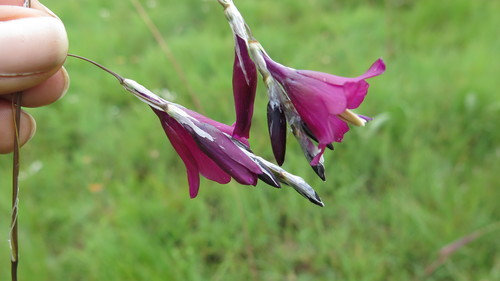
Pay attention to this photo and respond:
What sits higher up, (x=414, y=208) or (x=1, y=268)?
(x=414, y=208)

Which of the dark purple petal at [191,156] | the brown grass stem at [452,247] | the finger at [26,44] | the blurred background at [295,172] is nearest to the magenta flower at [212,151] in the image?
the dark purple petal at [191,156]

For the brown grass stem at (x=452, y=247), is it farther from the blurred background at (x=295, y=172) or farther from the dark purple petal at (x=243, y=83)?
the dark purple petal at (x=243, y=83)

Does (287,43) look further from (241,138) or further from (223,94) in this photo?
(241,138)

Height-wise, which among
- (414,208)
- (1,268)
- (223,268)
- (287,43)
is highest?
(414,208)

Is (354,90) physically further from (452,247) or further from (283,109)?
(452,247)

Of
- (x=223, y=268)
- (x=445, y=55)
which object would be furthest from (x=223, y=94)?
(x=445, y=55)

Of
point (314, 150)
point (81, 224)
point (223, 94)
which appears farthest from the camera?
point (223, 94)

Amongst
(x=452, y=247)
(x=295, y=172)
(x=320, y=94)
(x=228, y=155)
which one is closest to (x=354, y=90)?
(x=320, y=94)
